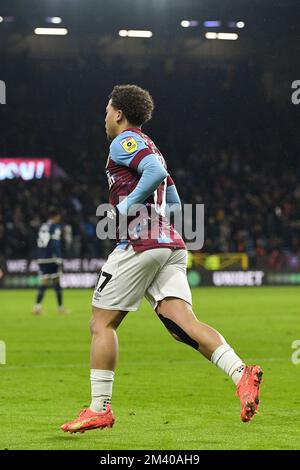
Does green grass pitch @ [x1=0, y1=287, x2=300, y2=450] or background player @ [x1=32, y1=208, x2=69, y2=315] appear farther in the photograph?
background player @ [x1=32, y1=208, x2=69, y2=315]

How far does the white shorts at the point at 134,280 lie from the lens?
6.79 meters

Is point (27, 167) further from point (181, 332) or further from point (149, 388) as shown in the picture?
point (181, 332)

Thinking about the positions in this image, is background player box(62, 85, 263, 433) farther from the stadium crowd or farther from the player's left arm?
the stadium crowd

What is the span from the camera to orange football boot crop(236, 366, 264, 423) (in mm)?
6316

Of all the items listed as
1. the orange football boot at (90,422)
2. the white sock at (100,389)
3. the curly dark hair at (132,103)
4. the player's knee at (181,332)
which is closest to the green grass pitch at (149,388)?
the orange football boot at (90,422)

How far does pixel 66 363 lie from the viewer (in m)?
12.0

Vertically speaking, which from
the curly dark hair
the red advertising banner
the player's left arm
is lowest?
the player's left arm

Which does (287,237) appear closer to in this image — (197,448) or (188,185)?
(188,185)

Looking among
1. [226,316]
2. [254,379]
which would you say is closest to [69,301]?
[226,316]

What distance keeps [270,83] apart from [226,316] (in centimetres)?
2347

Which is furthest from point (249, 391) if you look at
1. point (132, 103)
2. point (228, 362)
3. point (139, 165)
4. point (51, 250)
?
point (51, 250)

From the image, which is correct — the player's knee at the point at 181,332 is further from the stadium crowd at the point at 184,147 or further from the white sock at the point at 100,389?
the stadium crowd at the point at 184,147

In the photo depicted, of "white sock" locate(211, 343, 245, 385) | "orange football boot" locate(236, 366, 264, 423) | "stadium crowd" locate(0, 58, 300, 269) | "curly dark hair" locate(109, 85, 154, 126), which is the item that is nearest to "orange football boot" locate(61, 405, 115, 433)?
"white sock" locate(211, 343, 245, 385)

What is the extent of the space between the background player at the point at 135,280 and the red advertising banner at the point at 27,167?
3574cm
